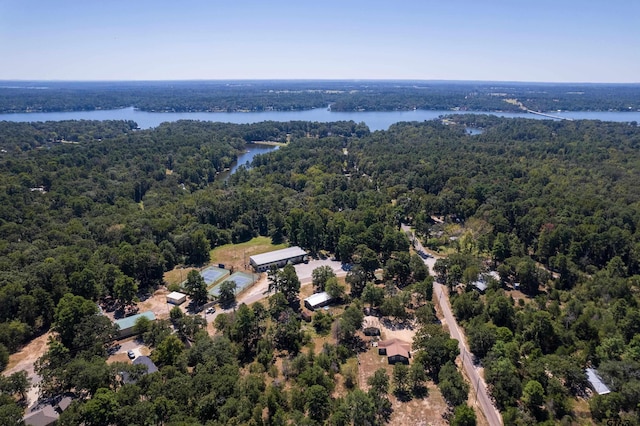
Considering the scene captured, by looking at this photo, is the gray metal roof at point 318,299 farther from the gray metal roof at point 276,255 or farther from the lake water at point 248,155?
the lake water at point 248,155

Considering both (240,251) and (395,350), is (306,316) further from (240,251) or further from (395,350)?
(240,251)

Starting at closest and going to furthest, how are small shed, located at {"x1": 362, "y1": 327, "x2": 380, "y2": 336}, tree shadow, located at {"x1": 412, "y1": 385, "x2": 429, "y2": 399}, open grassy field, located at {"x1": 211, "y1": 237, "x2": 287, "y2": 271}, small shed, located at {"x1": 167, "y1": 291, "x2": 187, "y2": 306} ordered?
tree shadow, located at {"x1": 412, "y1": 385, "x2": 429, "y2": 399} < small shed, located at {"x1": 362, "y1": 327, "x2": 380, "y2": 336} < small shed, located at {"x1": 167, "y1": 291, "x2": 187, "y2": 306} < open grassy field, located at {"x1": 211, "y1": 237, "x2": 287, "y2": 271}

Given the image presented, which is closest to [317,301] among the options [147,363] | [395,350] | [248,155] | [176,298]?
[395,350]

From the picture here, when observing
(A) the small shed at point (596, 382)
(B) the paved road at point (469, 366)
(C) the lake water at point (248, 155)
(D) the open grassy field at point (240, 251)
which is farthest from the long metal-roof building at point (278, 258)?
(C) the lake water at point (248, 155)

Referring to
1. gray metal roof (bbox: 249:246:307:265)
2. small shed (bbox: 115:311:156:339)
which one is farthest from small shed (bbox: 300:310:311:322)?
small shed (bbox: 115:311:156:339)

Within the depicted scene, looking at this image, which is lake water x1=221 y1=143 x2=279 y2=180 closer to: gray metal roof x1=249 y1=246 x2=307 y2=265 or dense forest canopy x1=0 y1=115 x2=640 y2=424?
dense forest canopy x1=0 y1=115 x2=640 y2=424
